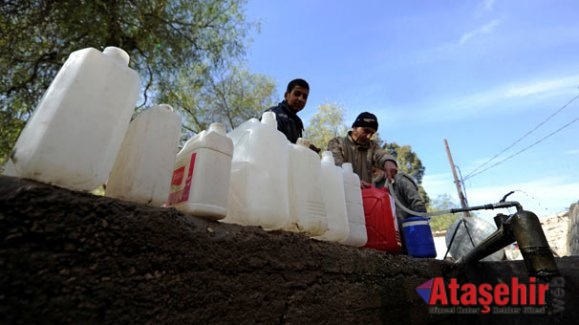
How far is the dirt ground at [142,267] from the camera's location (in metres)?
0.47

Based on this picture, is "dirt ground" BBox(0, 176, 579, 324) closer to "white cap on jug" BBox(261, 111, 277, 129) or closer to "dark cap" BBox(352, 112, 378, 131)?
"white cap on jug" BBox(261, 111, 277, 129)

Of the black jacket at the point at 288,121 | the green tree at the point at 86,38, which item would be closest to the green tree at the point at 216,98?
the green tree at the point at 86,38

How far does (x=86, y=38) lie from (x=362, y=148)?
17.5 ft

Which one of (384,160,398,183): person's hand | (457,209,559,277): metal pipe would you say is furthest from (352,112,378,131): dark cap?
(457,209,559,277): metal pipe

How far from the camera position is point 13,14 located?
16.1ft

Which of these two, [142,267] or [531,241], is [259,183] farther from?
[531,241]

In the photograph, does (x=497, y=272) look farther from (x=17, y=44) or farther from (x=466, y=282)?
(x=17, y=44)

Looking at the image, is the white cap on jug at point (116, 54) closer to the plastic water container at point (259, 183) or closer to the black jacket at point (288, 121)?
the plastic water container at point (259, 183)

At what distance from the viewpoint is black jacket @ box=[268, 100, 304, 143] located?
255cm

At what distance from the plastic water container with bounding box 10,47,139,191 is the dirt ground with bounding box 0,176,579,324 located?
0.09 meters

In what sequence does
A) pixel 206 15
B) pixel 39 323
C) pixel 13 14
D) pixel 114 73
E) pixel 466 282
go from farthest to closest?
pixel 206 15 < pixel 13 14 < pixel 466 282 < pixel 114 73 < pixel 39 323

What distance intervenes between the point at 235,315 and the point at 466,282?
2.02 metres

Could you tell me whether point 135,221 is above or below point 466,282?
above

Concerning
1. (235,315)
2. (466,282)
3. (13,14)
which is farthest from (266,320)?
(13,14)
